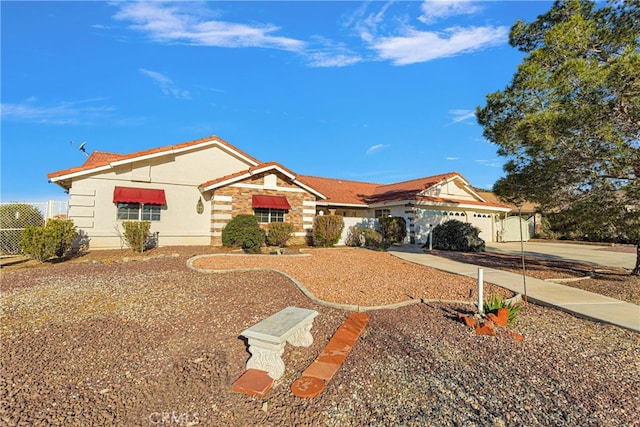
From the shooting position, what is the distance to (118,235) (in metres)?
14.3

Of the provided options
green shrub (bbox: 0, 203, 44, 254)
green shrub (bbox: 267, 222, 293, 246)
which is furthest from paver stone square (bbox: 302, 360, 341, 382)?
green shrub (bbox: 0, 203, 44, 254)

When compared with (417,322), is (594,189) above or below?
above

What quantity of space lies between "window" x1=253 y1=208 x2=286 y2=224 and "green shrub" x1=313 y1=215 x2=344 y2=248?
77.2 inches

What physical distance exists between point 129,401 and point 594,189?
11937 mm

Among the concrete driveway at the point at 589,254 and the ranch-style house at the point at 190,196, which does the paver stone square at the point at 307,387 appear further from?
the concrete driveway at the point at 589,254

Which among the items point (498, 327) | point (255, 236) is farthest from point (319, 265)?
point (498, 327)

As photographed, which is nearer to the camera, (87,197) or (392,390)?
(392,390)

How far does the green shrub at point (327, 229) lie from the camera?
1658 centimetres

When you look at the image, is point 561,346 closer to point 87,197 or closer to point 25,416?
point 25,416

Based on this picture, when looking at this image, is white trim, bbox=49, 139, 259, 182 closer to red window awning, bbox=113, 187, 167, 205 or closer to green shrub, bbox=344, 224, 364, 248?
red window awning, bbox=113, 187, 167, 205

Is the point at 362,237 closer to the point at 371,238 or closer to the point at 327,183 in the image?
the point at 371,238

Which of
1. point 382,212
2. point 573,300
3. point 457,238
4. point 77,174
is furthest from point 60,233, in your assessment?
point 382,212

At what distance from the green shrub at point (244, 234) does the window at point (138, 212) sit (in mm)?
3681

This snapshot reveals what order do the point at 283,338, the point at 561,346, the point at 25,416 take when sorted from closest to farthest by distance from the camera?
1. the point at 25,416
2. the point at 283,338
3. the point at 561,346
